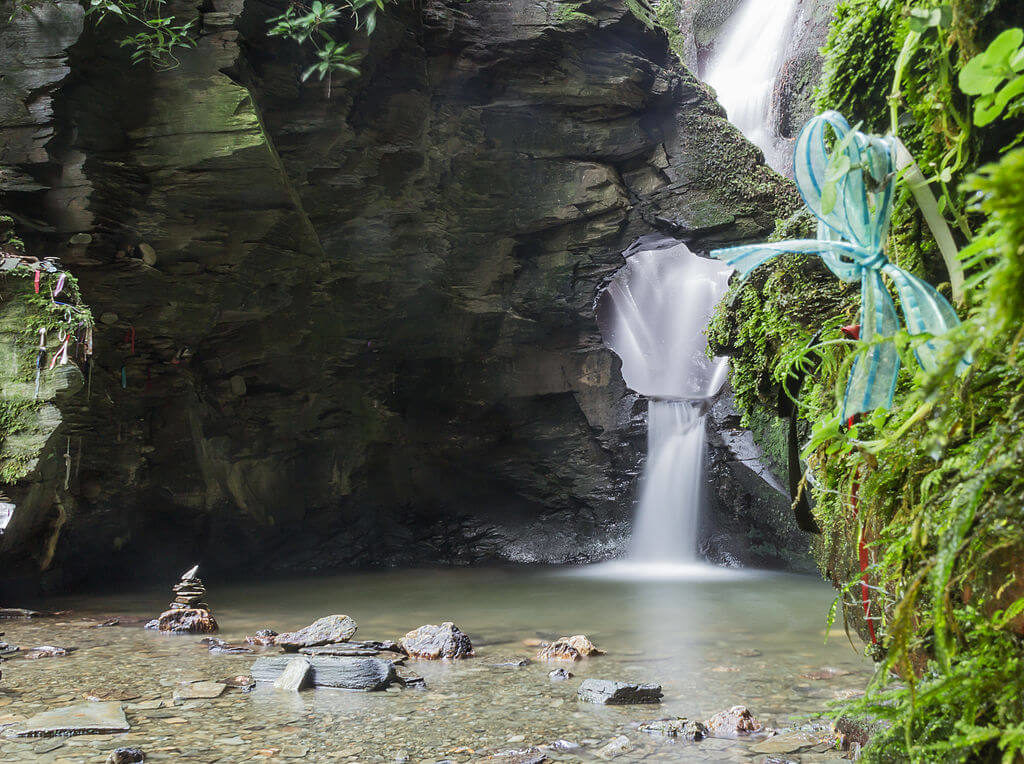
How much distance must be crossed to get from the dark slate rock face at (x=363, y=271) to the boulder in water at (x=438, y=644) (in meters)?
3.28

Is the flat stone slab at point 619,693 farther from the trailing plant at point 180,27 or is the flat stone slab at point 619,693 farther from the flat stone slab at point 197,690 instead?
the trailing plant at point 180,27

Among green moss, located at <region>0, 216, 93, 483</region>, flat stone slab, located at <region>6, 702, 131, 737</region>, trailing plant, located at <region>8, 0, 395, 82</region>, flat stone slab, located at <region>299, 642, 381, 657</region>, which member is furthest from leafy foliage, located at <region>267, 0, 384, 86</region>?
flat stone slab, located at <region>6, 702, 131, 737</region>

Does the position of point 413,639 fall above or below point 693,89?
below

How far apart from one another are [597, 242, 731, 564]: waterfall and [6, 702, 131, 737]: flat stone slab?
29.1 feet

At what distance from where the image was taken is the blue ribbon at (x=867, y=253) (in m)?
1.25

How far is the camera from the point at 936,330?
1.21 m

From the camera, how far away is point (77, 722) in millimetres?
2814

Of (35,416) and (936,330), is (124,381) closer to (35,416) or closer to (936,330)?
(35,416)

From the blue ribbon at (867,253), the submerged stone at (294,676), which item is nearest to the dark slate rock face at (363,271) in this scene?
the submerged stone at (294,676)

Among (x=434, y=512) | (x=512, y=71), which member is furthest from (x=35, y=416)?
(x=434, y=512)

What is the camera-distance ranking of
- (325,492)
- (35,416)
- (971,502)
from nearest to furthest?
(971,502), (35,416), (325,492)

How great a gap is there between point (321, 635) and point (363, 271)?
5490mm

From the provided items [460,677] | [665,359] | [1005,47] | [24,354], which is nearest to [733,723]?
[460,677]

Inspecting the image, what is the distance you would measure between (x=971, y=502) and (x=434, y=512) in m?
11.3
